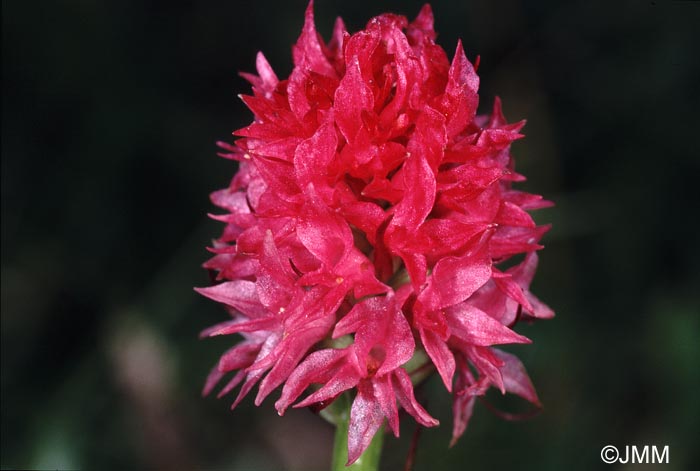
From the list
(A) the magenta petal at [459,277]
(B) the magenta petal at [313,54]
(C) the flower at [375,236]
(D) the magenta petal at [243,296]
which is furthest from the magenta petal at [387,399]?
(B) the magenta petal at [313,54]

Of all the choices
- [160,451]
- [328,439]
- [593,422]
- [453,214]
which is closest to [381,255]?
[453,214]

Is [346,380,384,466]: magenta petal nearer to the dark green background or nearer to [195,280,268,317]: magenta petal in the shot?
[195,280,268,317]: magenta petal

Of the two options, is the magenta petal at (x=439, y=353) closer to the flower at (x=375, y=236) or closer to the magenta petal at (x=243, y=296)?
the flower at (x=375, y=236)

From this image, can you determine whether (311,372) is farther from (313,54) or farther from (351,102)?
(313,54)

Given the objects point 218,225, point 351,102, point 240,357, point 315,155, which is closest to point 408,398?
point 240,357

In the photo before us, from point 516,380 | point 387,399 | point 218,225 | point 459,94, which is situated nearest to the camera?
point 387,399

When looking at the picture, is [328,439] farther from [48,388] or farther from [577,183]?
[577,183]
